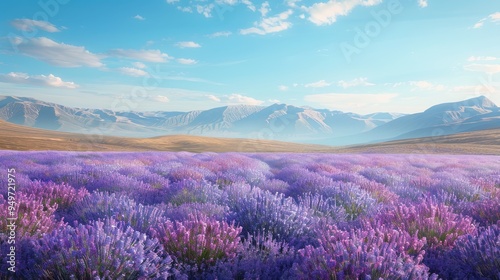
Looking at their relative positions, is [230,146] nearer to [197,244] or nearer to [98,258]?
[197,244]

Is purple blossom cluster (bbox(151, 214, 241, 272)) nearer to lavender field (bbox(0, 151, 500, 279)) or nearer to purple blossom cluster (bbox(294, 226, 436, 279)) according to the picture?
lavender field (bbox(0, 151, 500, 279))

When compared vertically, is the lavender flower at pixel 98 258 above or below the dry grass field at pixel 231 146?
above

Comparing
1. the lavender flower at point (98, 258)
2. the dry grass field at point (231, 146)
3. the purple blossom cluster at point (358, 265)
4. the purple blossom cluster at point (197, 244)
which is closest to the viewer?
the purple blossom cluster at point (358, 265)

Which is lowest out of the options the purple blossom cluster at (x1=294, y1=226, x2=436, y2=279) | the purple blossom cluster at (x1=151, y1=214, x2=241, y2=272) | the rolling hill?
the rolling hill

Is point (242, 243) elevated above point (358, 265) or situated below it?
below

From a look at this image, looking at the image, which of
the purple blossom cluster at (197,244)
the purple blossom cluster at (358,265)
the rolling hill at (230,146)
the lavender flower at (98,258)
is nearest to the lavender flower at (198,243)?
the purple blossom cluster at (197,244)

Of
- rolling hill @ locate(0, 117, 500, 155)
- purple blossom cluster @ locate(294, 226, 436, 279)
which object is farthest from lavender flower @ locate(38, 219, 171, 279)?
rolling hill @ locate(0, 117, 500, 155)

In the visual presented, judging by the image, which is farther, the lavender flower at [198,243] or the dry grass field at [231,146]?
the dry grass field at [231,146]

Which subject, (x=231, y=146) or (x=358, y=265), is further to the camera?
(x=231, y=146)

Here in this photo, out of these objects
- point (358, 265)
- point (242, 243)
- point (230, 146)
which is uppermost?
point (358, 265)

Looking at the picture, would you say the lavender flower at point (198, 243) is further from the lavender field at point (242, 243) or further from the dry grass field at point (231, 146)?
the dry grass field at point (231, 146)

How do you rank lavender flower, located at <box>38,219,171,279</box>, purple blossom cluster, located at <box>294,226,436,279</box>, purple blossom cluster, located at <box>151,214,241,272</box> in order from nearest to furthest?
purple blossom cluster, located at <box>294,226,436,279</box> < lavender flower, located at <box>38,219,171,279</box> < purple blossom cluster, located at <box>151,214,241,272</box>

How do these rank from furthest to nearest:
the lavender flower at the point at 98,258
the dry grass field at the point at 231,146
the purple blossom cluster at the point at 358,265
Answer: the dry grass field at the point at 231,146, the lavender flower at the point at 98,258, the purple blossom cluster at the point at 358,265

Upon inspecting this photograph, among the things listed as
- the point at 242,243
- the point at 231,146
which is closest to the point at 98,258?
the point at 242,243
